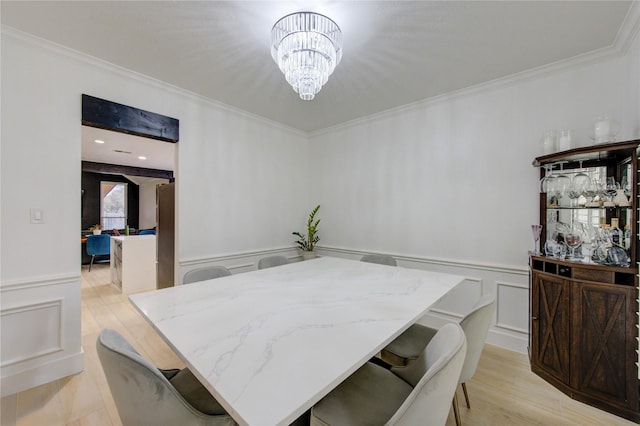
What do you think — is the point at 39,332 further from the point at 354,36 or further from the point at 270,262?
the point at 354,36

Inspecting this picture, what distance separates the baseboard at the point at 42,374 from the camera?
1886mm

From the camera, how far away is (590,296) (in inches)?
70.5

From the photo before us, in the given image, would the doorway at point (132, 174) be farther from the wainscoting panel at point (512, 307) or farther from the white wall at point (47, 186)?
the wainscoting panel at point (512, 307)

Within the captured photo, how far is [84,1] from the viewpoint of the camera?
163cm

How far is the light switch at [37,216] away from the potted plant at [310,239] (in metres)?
2.74

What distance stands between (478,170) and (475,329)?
1.93 m

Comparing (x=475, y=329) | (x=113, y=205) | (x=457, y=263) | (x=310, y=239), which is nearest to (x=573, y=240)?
(x=457, y=263)

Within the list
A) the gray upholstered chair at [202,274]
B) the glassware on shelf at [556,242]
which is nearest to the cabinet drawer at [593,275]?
the glassware on shelf at [556,242]

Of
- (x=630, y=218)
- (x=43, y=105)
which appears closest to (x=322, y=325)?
(x=630, y=218)

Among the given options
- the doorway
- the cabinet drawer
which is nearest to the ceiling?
the doorway

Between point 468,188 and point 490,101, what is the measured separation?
35.1 inches

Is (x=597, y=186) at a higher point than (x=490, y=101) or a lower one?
lower

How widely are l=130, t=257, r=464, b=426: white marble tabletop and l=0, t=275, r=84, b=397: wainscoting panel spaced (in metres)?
Answer: 1.17

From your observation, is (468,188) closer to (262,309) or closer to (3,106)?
(262,309)
